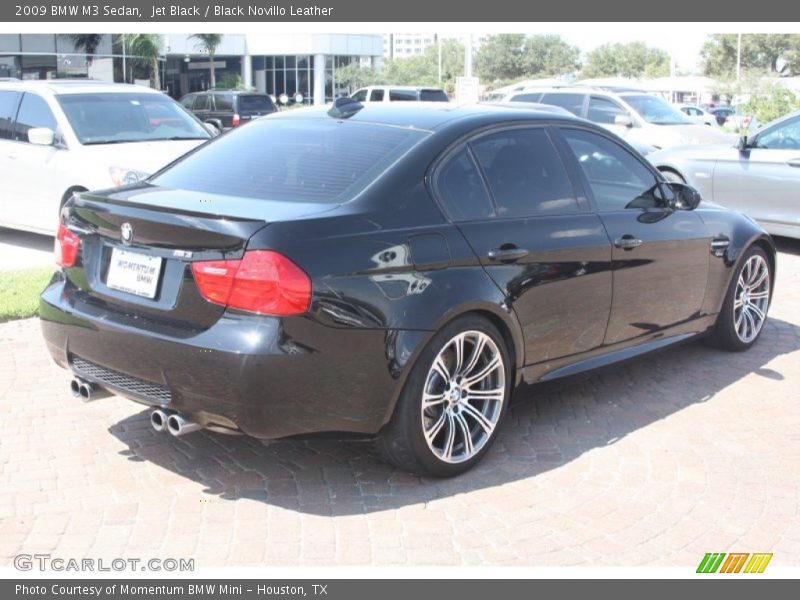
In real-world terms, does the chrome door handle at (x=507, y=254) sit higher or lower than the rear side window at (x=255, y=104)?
lower

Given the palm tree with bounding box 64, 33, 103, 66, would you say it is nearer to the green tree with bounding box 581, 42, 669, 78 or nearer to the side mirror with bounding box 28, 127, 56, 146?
the side mirror with bounding box 28, 127, 56, 146

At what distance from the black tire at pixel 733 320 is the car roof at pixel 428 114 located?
6.02 feet

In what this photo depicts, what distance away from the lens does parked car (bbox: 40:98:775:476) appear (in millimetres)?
4078

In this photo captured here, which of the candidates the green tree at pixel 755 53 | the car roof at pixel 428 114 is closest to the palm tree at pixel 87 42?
the car roof at pixel 428 114

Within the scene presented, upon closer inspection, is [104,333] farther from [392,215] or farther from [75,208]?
[392,215]

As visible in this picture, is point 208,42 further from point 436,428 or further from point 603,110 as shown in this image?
point 436,428

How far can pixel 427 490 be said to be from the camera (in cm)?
461

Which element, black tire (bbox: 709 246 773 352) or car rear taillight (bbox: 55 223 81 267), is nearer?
car rear taillight (bbox: 55 223 81 267)

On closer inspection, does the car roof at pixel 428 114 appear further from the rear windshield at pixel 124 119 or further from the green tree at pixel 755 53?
the green tree at pixel 755 53

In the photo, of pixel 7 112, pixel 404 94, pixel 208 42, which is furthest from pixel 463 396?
pixel 208 42

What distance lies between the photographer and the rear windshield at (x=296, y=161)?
4637mm

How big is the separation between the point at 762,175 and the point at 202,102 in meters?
22.9
